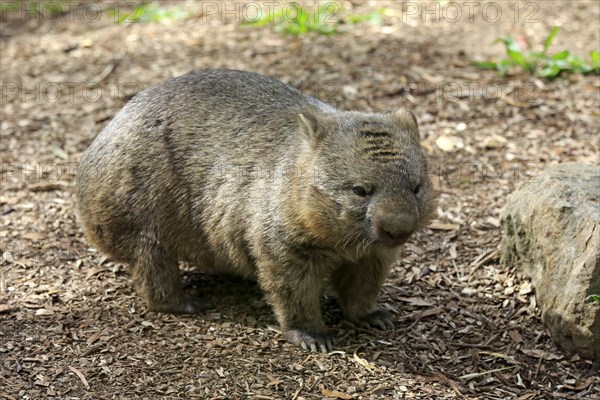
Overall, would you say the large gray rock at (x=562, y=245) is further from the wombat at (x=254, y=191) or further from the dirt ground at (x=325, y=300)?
the wombat at (x=254, y=191)

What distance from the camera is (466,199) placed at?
24.1ft

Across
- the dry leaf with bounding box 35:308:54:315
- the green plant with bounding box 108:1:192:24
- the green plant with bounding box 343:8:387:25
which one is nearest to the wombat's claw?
the dry leaf with bounding box 35:308:54:315

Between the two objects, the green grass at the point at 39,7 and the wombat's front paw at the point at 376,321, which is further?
the green grass at the point at 39,7

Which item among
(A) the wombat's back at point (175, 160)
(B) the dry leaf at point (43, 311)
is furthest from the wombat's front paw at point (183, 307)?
(B) the dry leaf at point (43, 311)

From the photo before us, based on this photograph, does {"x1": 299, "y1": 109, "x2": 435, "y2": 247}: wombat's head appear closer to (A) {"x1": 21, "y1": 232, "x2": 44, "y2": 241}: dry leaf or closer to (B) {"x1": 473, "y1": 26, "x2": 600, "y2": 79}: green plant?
(A) {"x1": 21, "y1": 232, "x2": 44, "y2": 241}: dry leaf

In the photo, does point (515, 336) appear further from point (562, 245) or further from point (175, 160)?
point (175, 160)

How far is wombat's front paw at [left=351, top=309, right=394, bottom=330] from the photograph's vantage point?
19.8 feet

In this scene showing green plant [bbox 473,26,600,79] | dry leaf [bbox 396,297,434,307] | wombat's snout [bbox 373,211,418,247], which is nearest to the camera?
wombat's snout [bbox 373,211,418,247]

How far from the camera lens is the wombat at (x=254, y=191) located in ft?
17.5

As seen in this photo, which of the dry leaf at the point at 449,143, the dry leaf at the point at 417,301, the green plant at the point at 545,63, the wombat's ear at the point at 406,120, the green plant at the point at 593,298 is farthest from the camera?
the green plant at the point at 545,63

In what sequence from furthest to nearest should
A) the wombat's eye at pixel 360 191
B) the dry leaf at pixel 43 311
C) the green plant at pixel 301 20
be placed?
the green plant at pixel 301 20 → the dry leaf at pixel 43 311 → the wombat's eye at pixel 360 191

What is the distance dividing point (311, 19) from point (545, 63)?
9.41ft

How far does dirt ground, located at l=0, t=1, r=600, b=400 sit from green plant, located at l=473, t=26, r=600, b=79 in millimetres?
141

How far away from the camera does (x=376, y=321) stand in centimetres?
604
